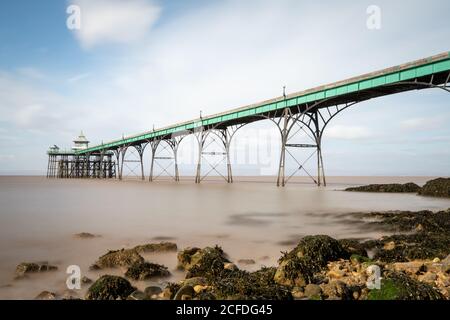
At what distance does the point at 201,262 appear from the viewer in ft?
21.1

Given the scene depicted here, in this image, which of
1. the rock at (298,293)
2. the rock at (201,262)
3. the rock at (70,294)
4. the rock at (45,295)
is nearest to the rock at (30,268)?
the rock at (45,295)

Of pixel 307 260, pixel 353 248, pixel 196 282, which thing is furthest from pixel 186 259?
pixel 353 248

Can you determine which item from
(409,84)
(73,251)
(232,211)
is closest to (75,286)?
(73,251)

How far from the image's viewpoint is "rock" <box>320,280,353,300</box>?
452 cm

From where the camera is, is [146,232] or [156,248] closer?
[156,248]

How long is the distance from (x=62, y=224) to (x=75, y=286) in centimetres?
731

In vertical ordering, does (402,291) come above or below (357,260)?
above

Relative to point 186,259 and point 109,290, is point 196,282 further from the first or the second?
point 186,259

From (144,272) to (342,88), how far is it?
25.7m

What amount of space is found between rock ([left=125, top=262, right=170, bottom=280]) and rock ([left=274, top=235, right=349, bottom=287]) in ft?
7.73

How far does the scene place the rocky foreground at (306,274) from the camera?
4.56m

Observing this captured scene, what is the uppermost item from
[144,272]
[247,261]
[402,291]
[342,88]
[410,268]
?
[342,88]

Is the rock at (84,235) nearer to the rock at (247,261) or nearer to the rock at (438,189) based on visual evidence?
the rock at (247,261)

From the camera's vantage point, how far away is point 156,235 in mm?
10094
